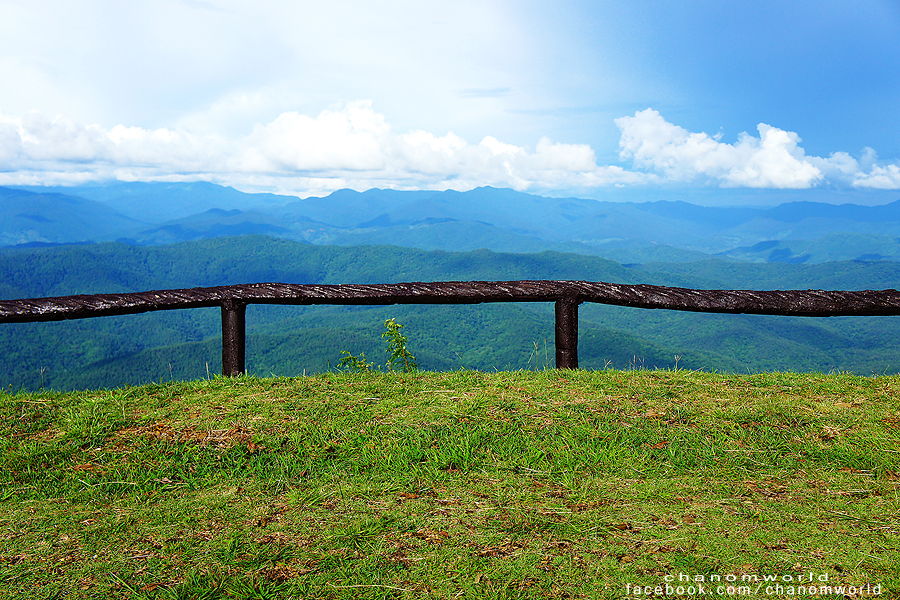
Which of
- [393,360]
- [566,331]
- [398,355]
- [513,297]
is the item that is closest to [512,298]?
[513,297]

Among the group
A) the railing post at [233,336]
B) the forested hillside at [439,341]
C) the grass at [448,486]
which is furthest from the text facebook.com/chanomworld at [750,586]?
the forested hillside at [439,341]

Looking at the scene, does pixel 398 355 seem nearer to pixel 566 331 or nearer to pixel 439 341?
pixel 566 331

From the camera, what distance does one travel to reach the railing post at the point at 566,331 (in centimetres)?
620

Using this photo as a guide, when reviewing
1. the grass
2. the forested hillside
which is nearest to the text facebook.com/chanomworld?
the grass

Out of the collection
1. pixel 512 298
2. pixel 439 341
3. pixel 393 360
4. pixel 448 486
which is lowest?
pixel 439 341

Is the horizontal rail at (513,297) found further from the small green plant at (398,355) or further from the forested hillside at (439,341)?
the forested hillside at (439,341)

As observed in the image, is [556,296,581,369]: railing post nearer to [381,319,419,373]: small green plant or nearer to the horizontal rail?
the horizontal rail

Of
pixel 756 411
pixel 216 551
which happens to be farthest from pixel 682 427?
pixel 216 551

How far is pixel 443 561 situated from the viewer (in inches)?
114

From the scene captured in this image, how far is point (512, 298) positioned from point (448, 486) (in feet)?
9.00

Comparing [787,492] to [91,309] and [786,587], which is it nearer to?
[786,587]

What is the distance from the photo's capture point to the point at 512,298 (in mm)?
6148

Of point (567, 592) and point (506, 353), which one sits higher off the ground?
point (567, 592)

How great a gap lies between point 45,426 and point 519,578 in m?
4.11
